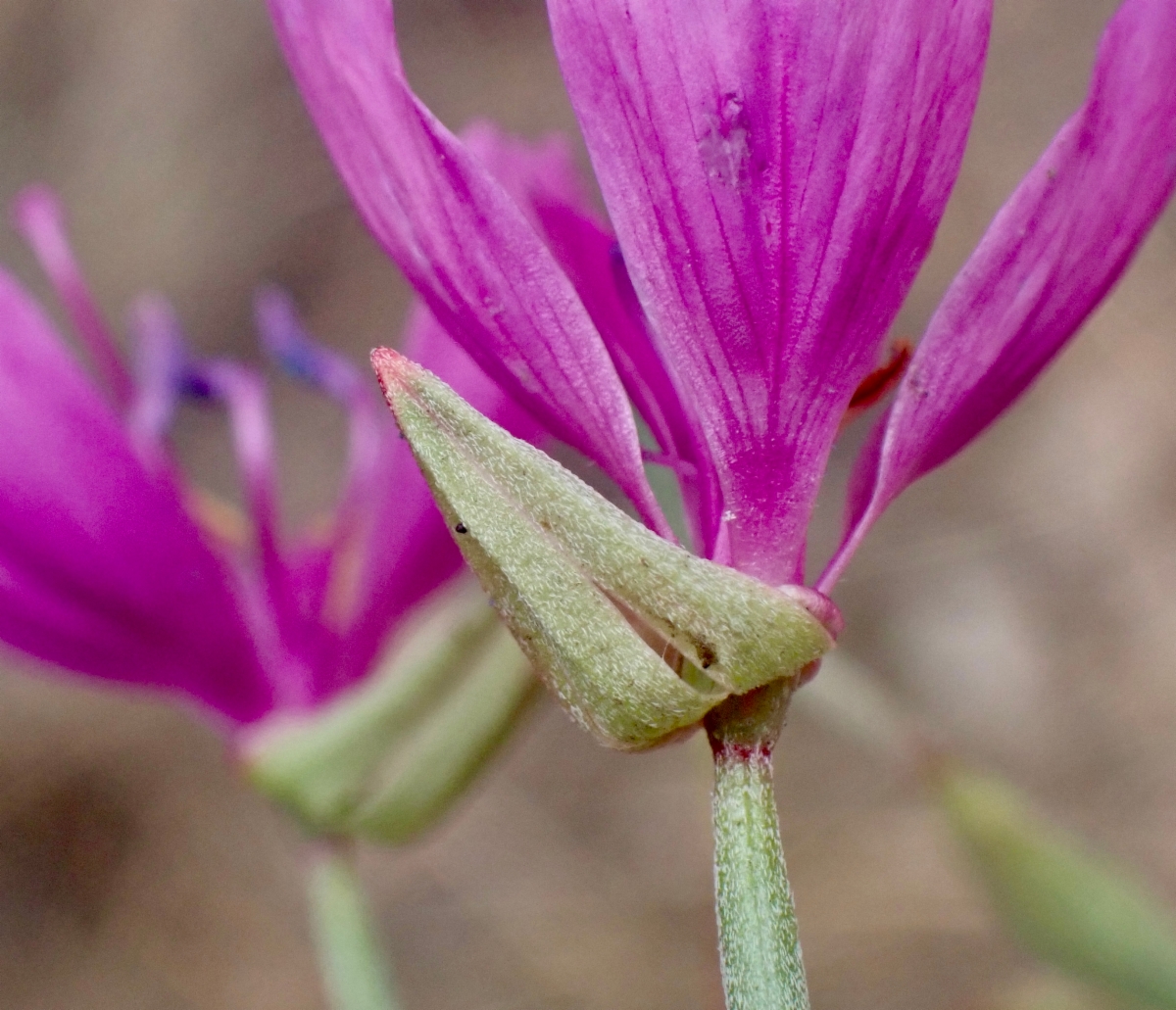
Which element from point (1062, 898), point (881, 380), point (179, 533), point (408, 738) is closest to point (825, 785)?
point (1062, 898)

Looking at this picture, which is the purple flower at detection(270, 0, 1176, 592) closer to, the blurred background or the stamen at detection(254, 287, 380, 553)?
the stamen at detection(254, 287, 380, 553)

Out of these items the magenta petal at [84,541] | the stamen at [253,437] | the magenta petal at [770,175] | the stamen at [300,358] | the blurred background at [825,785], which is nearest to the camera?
the magenta petal at [770,175]

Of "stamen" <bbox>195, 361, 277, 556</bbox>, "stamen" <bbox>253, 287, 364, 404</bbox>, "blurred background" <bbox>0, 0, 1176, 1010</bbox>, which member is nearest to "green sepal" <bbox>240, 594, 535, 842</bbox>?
"stamen" <bbox>195, 361, 277, 556</bbox>

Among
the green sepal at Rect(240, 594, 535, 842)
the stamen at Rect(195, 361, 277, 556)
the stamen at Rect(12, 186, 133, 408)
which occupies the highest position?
the stamen at Rect(12, 186, 133, 408)

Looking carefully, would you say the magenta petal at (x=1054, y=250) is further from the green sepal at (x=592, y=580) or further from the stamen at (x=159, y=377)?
the stamen at (x=159, y=377)

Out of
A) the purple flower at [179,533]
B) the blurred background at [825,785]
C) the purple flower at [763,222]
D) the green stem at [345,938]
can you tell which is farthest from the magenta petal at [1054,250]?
the blurred background at [825,785]

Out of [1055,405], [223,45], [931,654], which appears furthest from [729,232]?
[223,45]
